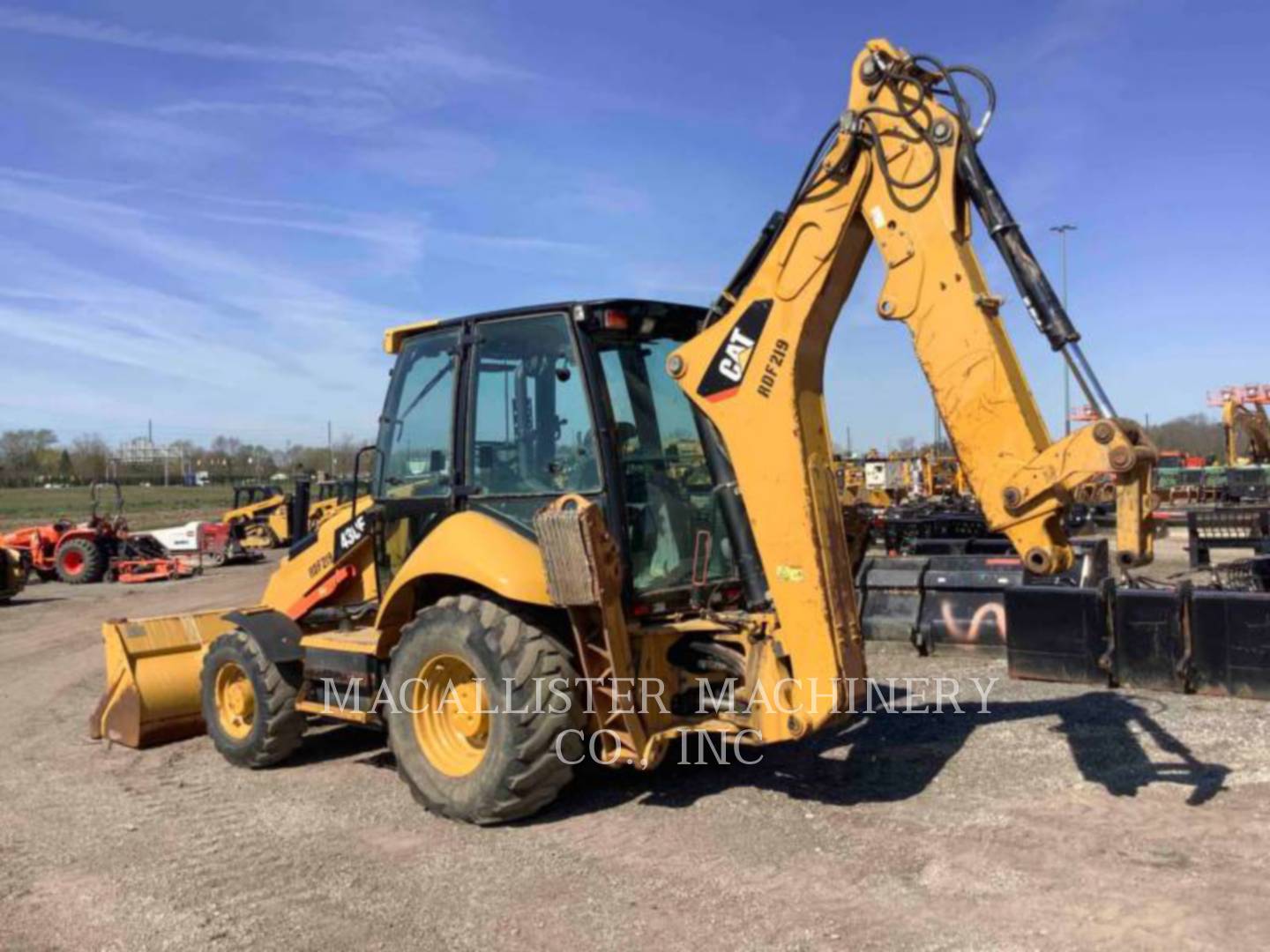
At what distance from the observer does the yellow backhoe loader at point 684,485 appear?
4.62 meters

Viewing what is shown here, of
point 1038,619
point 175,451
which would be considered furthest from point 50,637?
point 175,451

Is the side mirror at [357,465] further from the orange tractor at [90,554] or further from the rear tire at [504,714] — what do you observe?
the orange tractor at [90,554]

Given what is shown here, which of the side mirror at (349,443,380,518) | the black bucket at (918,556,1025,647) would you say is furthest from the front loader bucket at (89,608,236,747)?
the black bucket at (918,556,1025,647)

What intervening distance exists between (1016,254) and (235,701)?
552cm

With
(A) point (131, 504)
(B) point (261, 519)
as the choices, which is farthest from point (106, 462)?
(B) point (261, 519)

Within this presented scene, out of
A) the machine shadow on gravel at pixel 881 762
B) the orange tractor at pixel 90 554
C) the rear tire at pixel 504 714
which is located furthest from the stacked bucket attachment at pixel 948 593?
the orange tractor at pixel 90 554

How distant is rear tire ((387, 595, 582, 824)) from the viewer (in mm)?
5234

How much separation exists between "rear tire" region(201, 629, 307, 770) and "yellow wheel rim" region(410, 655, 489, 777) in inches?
52.2

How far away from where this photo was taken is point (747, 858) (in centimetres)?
484

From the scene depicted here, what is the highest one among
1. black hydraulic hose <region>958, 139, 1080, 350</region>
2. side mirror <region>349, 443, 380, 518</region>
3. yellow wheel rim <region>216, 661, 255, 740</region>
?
black hydraulic hose <region>958, 139, 1080, 350</region>

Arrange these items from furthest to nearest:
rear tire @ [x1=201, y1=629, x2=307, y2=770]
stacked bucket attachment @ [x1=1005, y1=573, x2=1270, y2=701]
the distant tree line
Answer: the distant tree line, stacked bucket attachment @ [x1=1005, y1=573, x2=1270, y2=701], rear tire @ [x1=201, y1=629, x2=307, y2=770]

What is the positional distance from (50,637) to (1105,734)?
1274 cm

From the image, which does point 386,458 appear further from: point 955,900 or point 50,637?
point 50,637

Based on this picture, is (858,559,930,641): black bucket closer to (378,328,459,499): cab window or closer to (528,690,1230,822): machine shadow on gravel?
(528,690,1230,822): machine shadow on gravel
